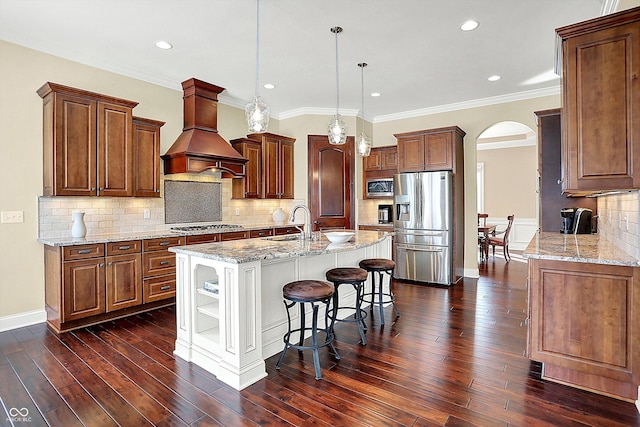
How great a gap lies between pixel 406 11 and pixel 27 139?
402cm

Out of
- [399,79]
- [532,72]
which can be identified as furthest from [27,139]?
[532,72]

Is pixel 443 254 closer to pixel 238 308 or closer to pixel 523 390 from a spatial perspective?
→ pixel 523 390

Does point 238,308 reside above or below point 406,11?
below

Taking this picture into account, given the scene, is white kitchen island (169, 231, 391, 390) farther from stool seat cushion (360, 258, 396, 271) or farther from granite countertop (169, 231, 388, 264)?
stool seat cushion (360, 258, 396, 271)

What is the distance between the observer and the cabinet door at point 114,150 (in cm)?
376

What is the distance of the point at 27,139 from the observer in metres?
3.56

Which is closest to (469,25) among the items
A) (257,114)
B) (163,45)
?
(257,114)

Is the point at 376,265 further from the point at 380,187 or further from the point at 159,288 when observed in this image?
the point at 380,187

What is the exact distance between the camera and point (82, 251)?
343 centimetres

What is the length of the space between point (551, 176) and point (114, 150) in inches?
204

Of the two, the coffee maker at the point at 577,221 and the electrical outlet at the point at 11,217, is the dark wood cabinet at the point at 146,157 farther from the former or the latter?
the coffee maker at the point at 577,221

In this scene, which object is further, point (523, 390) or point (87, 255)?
point (87, 255)

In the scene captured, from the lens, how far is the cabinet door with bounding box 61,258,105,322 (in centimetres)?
333

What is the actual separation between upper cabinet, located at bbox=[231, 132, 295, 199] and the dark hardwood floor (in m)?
2.72
